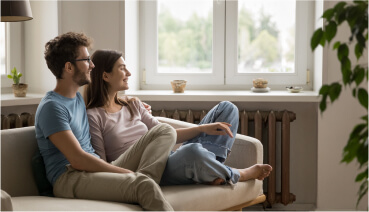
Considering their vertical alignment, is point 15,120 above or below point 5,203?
above

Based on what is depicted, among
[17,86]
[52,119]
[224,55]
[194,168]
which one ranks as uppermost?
[224,55]

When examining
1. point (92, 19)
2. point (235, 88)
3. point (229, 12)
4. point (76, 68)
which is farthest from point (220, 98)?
point (76, 68)

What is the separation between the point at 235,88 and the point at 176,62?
0.47 meters

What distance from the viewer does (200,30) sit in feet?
12.6

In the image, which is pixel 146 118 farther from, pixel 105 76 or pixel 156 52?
pixel 156 52

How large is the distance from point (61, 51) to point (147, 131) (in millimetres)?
566

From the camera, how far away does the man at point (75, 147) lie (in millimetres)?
2135

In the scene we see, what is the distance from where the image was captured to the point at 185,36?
388cm

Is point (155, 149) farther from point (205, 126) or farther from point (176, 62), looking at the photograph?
point (176, 62)

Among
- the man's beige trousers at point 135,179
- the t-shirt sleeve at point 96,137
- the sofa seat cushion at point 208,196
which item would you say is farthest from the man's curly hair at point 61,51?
the sofa seat cushion at point 208,196

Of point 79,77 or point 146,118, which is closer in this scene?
point 79,77

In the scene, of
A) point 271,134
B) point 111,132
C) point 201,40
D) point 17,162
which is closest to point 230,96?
point 271,134

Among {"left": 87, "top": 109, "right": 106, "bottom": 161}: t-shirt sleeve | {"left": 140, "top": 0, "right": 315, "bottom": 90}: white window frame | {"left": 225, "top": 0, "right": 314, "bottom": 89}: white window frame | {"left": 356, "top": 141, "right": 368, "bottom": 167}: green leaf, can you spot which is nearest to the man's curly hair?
{"left": 87, "top": 109, "right": 106, "bottom": 161}: t-shirt sleeve

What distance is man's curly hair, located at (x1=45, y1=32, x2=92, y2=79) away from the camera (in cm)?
242
